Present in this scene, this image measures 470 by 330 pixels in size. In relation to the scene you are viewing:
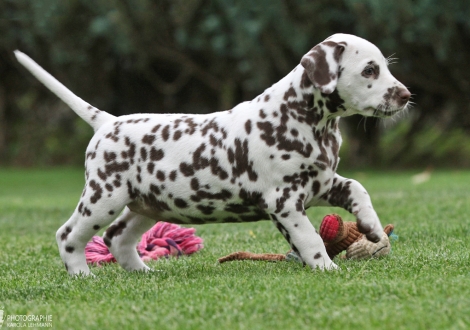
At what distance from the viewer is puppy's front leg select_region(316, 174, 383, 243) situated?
418cm

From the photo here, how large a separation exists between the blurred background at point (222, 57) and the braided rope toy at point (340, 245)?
881 cm

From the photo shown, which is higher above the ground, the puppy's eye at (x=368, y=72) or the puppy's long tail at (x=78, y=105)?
the puppy's eye at (x=368, y=72)

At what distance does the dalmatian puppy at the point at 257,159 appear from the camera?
4.15 m

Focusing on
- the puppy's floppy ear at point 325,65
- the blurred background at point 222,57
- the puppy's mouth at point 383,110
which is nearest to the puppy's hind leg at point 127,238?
the puppy's floppy ear at point 325,65

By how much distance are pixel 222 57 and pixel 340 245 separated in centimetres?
1090

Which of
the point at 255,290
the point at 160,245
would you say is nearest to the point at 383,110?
the point at 255,290

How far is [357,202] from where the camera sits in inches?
168

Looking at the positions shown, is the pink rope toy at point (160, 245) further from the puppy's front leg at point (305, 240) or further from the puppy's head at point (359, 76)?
the puppy's head at point (359, 76)

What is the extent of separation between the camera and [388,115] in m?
4.20

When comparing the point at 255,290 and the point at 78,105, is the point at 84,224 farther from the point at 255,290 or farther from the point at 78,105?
the point at 255,290

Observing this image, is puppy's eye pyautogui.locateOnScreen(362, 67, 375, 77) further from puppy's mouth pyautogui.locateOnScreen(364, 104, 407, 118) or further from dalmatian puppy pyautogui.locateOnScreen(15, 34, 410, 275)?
puppy's mouth pyautogui.locateOnScreen(364, 104, 407, 118)

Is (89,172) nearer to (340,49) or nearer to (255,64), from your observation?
(340,49)

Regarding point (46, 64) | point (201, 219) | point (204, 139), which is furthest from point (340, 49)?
point (46, 64)

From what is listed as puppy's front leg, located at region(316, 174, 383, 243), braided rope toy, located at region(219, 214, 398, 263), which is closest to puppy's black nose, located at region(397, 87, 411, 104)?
puppy's front leg, located at region(316, 174, 383, 243)
